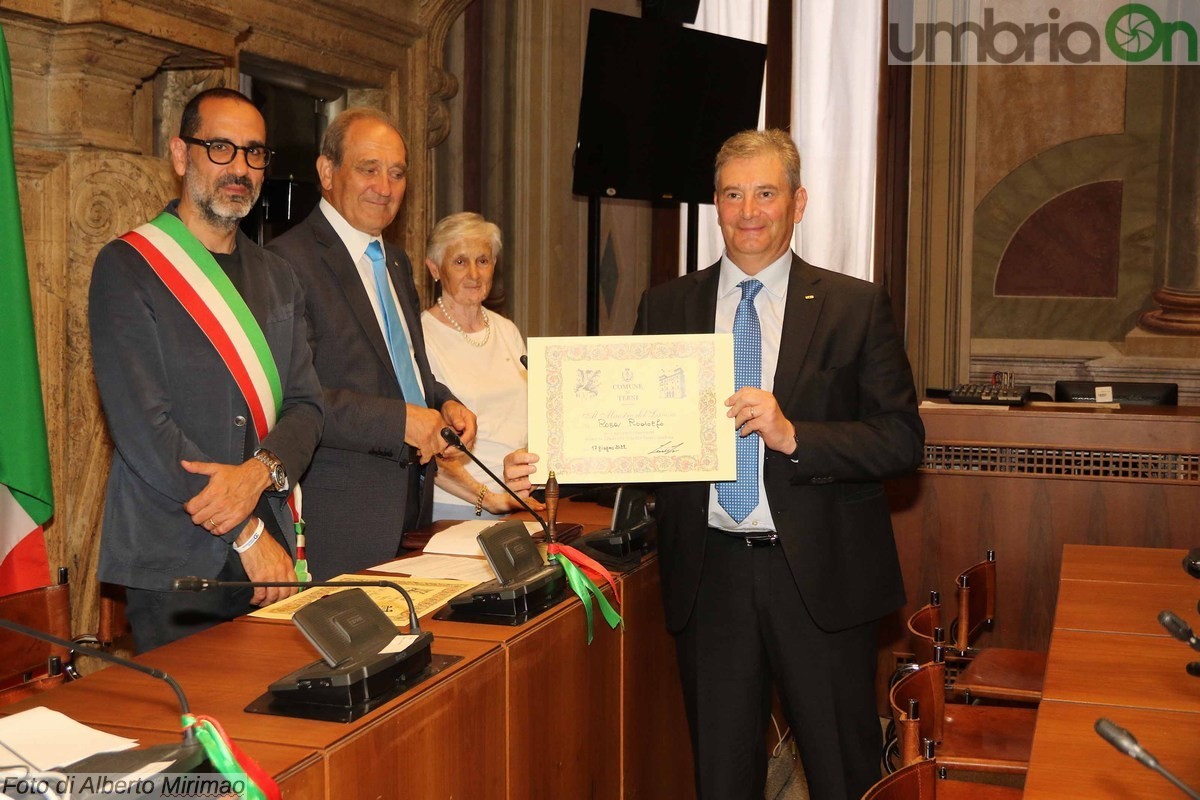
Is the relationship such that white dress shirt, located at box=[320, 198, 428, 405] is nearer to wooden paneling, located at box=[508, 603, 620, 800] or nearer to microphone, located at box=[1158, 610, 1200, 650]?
wooden paneling, located at box=[508, 603, 620, 800]

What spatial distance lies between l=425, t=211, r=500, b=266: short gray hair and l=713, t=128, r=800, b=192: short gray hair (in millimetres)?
1539

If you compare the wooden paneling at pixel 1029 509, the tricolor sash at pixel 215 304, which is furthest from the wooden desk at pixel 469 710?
the wooden paneling at pixel 1029 509

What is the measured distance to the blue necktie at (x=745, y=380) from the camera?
2.55 meters

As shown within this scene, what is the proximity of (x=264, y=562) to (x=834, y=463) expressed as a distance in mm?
Answer: 1158

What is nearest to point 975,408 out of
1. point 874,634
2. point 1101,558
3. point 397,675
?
point 1101,558

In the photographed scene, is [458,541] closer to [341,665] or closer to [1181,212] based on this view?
[341,665]

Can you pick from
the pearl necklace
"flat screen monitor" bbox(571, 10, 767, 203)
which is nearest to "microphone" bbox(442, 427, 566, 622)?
the pearl necklace

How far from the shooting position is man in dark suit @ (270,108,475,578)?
2775 millimetres

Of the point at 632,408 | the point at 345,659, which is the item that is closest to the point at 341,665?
the point at 345,659

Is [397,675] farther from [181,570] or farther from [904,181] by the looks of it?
[904,181]

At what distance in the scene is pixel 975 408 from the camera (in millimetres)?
4355

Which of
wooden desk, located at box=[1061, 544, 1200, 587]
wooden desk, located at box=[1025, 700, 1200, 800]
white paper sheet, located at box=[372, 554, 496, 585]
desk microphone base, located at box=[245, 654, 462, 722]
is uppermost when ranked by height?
white paper sheet, located at box=[372, 554, 496, 585]

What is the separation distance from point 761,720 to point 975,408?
211 centimetres

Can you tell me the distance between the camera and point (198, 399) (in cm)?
241
